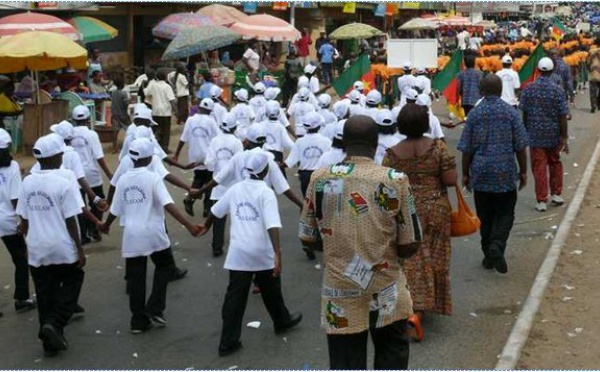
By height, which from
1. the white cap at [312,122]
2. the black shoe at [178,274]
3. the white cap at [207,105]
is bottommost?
the black shoe at [178,274]

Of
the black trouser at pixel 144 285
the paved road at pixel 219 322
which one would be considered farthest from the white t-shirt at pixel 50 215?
the paved road at pixel 219 322

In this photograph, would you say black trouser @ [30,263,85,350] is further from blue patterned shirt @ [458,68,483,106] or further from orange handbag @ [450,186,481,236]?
blue patterned shirt @ [458,68,483,106]

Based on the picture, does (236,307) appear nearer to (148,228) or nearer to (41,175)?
(148,228)

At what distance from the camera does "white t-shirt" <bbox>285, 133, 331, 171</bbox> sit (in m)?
9.17

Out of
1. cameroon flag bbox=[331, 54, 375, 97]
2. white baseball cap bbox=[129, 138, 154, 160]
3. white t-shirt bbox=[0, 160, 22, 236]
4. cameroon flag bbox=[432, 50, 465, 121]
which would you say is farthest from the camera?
cameroon flag bbox=[432, 50, 465, 121]

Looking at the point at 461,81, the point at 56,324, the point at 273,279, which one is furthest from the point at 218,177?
the point at 461,81

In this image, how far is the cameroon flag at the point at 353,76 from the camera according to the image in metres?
16.8

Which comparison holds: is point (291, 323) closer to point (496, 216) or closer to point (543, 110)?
point (496, 216)

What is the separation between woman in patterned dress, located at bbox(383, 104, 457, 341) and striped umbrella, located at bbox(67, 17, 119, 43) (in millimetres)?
13270

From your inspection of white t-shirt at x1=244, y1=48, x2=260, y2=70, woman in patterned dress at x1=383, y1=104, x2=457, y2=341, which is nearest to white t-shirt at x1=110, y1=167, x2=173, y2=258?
woman in patterned dress at x1=383, y1=104, x2=457, y2=341

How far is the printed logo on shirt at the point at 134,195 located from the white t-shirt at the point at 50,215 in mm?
412

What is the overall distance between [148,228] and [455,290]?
9.14ft

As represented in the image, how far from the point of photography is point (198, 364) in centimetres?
599

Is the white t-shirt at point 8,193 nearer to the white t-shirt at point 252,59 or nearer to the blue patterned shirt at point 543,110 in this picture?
the blue patterned shirt at point 543,110
